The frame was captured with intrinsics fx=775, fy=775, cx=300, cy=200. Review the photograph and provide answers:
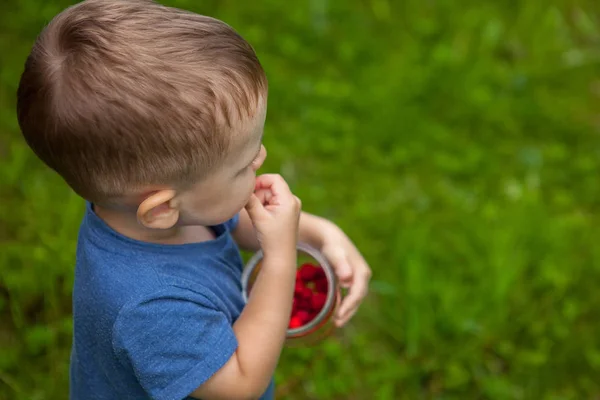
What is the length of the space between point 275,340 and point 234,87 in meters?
0.47

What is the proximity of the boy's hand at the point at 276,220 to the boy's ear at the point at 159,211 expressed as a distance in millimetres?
171

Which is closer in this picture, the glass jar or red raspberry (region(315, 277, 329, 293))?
the glass jar

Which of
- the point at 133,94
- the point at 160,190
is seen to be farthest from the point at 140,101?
the point at 160,190

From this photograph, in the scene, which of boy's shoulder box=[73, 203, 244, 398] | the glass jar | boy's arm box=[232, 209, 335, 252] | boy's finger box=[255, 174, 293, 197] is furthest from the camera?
boy's arm box=[232, 209, 335, 252]

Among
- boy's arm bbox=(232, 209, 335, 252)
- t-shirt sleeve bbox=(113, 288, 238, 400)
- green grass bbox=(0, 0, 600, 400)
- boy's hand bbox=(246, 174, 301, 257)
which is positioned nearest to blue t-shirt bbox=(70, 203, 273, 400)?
t-shirt sleeve bbox=(113, 288, 238, 400)

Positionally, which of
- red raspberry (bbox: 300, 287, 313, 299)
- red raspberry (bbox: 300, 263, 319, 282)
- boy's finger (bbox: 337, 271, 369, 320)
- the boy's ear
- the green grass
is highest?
the boy's ear

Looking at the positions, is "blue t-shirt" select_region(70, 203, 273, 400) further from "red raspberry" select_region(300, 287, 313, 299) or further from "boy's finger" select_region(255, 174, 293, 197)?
"red raspberry" select_region(300, 287, 313, 299)

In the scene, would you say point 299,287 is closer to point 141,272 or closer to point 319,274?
point 319,274

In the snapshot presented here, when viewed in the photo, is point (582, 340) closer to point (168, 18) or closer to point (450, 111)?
point (450, 111)

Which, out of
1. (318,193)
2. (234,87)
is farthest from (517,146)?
(234,87)

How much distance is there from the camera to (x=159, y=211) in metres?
1.27

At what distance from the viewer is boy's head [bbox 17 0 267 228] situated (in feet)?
3.67

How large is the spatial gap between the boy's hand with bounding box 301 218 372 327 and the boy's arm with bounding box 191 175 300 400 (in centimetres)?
20

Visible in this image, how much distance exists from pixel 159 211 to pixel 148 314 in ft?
0.55
